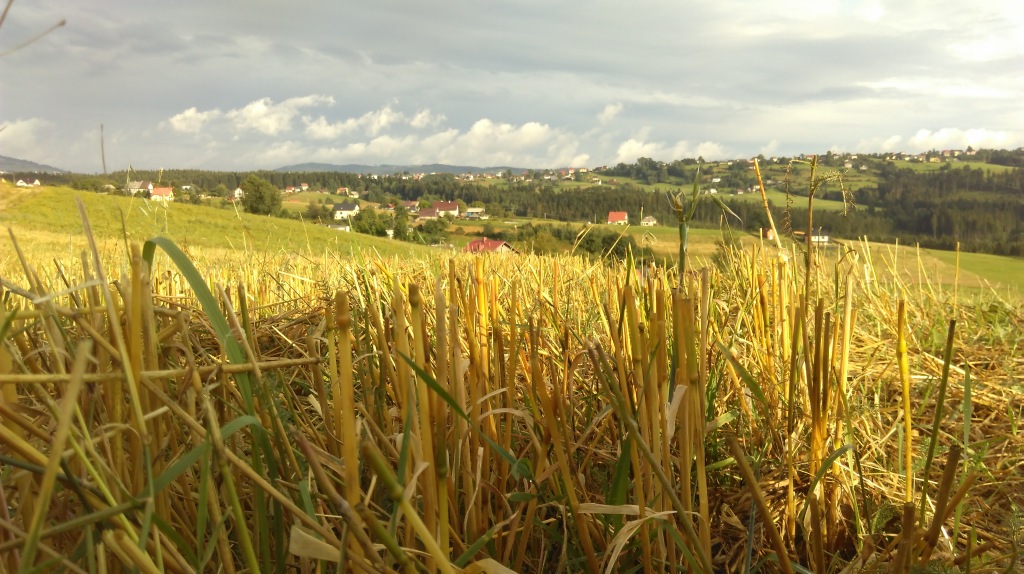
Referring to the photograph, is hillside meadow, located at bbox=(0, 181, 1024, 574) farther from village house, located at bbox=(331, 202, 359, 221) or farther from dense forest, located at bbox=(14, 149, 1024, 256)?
dense forest, located at bbox=(14, 149, 1024, 256)

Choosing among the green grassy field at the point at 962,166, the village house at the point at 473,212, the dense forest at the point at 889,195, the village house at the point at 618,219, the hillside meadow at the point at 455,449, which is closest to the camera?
the hillside meadow at the point at 455,449

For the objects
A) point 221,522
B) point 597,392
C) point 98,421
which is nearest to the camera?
point 221,522

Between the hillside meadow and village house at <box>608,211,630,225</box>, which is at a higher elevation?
village house at <box>608,211,630,225</box>

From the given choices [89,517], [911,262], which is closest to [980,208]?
[911,262]

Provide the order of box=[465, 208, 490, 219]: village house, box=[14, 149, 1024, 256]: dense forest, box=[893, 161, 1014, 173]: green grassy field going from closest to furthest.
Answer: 1. box=[14, 149, 1024, 256]: dense forest
2. box=[465, 208, 490, 219]: village house
3. box=[893, 161, 1014, 173]: green grassy field

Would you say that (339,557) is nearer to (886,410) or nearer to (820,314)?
(820,314)

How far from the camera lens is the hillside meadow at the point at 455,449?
63 cm

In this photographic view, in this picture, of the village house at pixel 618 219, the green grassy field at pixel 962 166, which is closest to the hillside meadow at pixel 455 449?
the village house at pixel 618 219

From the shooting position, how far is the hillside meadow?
24.8 inches

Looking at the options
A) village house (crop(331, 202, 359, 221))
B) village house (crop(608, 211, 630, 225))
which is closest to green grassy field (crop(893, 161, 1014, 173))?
village house (crop(608, 211, 630, 225))

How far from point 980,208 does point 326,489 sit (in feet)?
147

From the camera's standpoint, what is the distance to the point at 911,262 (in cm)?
383

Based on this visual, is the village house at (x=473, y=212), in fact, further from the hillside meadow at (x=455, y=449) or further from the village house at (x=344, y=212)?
the hillside meadow at (x=455, y=449)

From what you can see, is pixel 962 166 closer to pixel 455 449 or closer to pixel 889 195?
pixel 889 195
